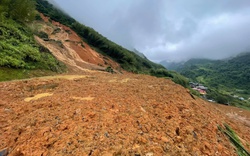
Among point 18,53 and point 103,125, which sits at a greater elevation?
point 103,125

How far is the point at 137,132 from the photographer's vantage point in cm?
468

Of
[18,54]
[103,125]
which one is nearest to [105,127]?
[103,125]

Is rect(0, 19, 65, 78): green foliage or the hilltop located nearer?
the hilltop

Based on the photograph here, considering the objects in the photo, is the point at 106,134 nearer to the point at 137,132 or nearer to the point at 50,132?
the point at 137,132

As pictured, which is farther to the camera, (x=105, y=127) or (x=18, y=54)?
(x=18, y=54)

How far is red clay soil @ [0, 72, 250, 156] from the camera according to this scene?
13.3 feet

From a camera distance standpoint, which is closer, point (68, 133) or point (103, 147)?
point (103, 147)

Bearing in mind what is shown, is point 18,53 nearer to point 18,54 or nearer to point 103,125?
point 18,54

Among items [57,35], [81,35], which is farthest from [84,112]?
[81,35]

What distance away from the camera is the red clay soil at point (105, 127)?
405 centimetres

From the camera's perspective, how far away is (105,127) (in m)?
4.75

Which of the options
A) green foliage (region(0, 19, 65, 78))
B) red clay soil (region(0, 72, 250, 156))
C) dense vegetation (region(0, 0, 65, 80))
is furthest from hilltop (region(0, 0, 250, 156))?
green foliage (region(0, 19, 65, 78))

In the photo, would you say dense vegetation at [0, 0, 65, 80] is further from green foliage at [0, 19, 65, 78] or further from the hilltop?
the hilltop

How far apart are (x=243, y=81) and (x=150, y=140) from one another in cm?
13277
